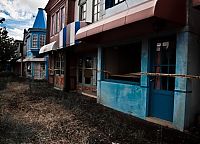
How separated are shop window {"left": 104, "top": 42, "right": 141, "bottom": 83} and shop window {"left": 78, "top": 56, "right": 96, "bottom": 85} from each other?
229 centimetres

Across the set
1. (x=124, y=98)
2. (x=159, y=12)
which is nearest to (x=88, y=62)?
(x=124, y=98)

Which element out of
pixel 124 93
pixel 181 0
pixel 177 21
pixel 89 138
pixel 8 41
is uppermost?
pixel 8 41

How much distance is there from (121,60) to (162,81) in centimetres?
394

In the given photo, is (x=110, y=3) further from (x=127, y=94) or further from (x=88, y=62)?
(x=88, y=62)

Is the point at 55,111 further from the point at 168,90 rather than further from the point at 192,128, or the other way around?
the point at 192,128

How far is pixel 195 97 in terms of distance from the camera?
6.40 meters

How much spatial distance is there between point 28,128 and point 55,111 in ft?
7.69

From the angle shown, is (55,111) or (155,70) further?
(55,111)

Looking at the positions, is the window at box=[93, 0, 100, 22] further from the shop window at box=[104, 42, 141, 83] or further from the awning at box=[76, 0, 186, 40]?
the awning at box=[76, 0, 186, 40]

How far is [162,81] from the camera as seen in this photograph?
23.0 feet

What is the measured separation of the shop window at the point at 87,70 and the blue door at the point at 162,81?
5.78 metres

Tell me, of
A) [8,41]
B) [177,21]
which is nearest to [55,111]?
[177,21]

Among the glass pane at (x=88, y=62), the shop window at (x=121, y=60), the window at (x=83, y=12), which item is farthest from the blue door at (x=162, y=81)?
the window at (x=83, y=12)

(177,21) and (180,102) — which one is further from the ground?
(177,21)
